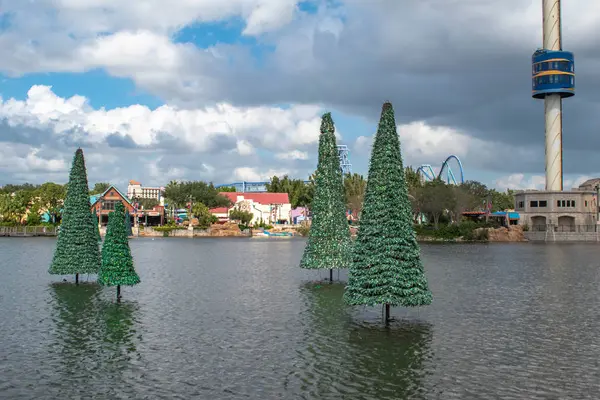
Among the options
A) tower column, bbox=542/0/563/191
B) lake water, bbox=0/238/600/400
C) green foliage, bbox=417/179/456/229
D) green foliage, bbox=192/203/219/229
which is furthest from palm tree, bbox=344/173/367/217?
lake water, bbox=0/238/600/400

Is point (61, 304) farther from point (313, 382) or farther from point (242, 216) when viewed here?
point (242, 216)

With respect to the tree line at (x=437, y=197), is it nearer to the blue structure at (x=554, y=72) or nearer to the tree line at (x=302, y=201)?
the tree line at (x=302, y=201)

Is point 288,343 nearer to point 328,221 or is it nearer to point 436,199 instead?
point 328,221

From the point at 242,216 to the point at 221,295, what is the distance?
400 ft

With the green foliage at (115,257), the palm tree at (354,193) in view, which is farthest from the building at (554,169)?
the green foliage at (115,257)

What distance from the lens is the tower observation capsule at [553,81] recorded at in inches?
4835

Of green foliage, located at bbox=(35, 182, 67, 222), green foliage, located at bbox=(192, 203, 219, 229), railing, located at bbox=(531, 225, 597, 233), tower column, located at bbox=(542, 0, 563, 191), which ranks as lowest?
railing, located at bbox=(531, 225, 597, 233)

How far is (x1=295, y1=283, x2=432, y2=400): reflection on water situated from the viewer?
1794cm

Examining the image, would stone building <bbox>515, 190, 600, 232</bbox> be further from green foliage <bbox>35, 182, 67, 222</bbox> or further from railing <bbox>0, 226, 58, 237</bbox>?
green foliage <bbox>35, 182, 67, 222</bbox>

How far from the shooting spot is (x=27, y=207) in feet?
488

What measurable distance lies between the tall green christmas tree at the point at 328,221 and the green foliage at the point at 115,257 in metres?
11.5

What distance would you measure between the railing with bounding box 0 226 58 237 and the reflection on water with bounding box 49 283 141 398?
108 meters

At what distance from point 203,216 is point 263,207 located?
26.7 metres

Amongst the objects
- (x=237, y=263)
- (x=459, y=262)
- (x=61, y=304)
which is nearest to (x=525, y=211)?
(x=459, y=262)
